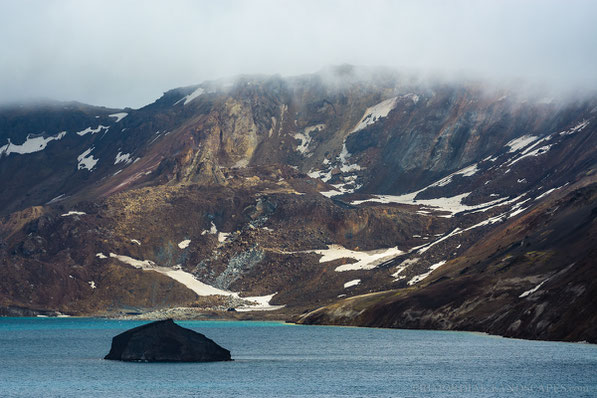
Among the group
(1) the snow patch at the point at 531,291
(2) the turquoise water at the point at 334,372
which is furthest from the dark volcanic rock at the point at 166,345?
(1) the snow patch at the point at 531,291

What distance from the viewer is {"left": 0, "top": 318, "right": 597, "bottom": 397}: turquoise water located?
96.2 m

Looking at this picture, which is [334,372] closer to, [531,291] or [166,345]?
[166,345]

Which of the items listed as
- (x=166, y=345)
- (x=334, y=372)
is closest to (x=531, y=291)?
(x=334, y=372)

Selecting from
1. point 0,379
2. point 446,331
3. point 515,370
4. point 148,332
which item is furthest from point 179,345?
point 446,331

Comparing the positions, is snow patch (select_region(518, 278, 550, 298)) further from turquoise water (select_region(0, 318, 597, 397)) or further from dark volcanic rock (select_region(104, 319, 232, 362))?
dark volcanic rock (select_region(104, 319, 232, 362))

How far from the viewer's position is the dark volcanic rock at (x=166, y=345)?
12256 cm

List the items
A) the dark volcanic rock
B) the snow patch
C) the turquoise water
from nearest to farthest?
1. the turquoise water
2. the dark volcanic rock
3. the snow patch

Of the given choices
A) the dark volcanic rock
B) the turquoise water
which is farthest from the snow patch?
the dark volcanic rock

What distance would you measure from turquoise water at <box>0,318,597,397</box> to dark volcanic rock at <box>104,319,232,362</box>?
223 centimetres

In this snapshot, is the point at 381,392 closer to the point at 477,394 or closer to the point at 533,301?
the point at 477,394

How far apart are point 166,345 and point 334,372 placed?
24223mm

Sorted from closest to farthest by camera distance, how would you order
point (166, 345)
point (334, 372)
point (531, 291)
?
point (334, 372), point (166, 345), point (531, 291)

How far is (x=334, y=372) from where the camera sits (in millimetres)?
118000

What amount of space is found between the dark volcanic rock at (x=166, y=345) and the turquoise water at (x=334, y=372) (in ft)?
7.32
